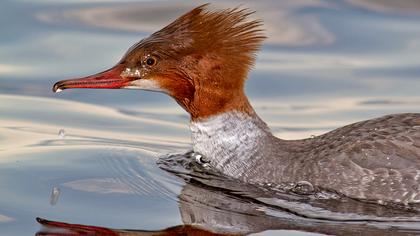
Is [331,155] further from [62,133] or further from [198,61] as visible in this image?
[62,133]

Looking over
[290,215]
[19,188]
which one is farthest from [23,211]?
[290,215]

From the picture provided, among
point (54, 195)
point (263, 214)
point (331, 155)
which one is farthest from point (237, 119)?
point (54, 195)

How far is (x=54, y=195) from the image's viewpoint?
334 inches

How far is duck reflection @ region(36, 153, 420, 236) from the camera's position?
7.82 metres

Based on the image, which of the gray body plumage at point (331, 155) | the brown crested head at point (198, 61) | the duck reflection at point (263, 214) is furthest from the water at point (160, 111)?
the brown crested head at point (198, 61)

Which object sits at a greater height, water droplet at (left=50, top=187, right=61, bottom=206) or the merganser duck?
the merganser duck

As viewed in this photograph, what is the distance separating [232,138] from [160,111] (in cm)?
194

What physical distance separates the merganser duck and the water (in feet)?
0.54

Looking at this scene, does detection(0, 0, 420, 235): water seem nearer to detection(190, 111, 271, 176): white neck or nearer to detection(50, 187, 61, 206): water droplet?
detection(50, 187, 61, 206): water droplet

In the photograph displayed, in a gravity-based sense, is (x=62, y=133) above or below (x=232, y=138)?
above

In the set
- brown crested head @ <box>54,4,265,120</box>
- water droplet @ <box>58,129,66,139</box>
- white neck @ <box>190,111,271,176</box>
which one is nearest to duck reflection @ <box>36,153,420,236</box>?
white neck @ <box>190,111,271,176</box>

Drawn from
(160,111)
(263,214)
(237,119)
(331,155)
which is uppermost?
(160,111)

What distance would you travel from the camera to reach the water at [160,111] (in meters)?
8.20

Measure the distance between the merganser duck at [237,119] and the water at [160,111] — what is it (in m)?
0.17
